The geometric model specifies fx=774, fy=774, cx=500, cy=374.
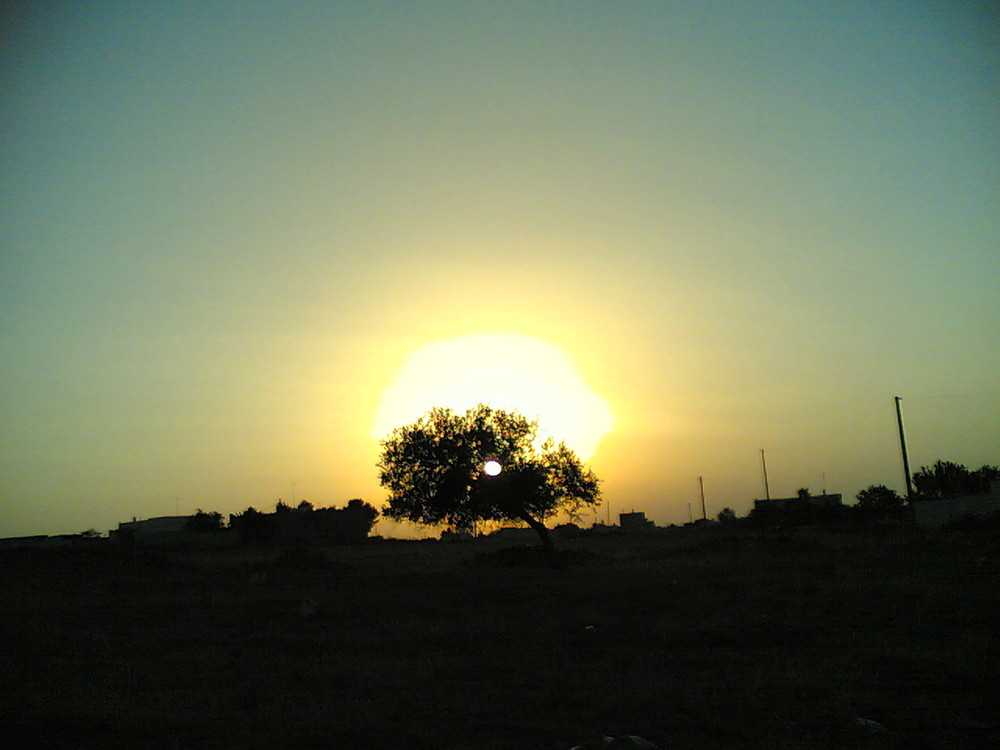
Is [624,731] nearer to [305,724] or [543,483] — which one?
[305,724]

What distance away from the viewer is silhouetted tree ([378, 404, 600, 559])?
4944cm

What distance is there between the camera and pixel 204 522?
372ft

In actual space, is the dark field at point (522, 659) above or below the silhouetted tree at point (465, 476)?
below

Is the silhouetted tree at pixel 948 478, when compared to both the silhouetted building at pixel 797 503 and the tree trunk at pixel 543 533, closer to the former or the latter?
the silhouetted building at pixel 797 503

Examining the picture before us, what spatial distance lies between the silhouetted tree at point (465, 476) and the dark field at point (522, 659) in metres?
16.8

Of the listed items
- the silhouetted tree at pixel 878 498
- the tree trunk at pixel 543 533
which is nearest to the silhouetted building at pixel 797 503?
the silhouetted tree at pixel 878 498

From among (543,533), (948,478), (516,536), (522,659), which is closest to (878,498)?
(948,478)

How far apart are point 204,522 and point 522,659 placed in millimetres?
107404

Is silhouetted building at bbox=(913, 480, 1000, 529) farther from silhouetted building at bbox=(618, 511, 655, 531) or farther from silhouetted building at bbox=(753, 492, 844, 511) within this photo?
silhouetted building at bbox=(618, 511, 655, 531)

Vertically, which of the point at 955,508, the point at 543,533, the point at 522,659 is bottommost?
the point at 522,659

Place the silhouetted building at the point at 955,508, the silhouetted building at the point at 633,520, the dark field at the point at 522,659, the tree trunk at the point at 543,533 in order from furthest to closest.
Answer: the silhouetted building at the point at 633,520, the silhouetted building at the point at 955,508, the tree trunk at the point at 543,533, the dark field at the point at 522,659

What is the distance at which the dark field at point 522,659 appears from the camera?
11.5m

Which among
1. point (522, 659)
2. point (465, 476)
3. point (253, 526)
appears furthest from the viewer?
point (253, 526)

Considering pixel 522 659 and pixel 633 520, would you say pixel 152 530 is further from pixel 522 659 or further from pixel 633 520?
pixel 522 659
